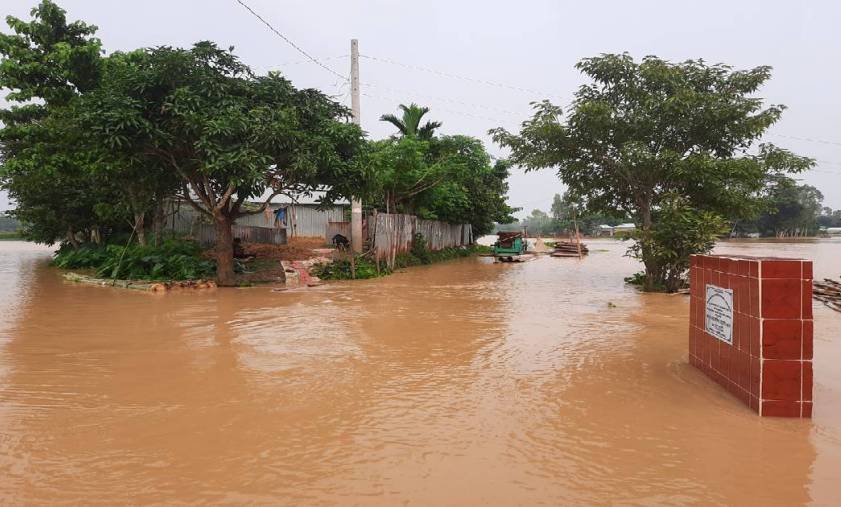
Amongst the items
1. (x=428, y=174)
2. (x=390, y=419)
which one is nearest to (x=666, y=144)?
(x=428, y=174)

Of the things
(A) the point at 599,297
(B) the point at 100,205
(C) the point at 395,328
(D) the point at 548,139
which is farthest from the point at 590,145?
(B) the point at 100,205

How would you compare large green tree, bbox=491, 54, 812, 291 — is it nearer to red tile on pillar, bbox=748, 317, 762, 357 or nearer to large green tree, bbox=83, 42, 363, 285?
large green tree, bbox=83, 42, 363, 285

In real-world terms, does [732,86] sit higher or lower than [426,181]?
higher

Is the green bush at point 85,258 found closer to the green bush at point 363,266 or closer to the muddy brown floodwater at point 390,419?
the green bush at point 363,266

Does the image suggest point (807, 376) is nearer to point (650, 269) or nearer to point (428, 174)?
point (650, 269)

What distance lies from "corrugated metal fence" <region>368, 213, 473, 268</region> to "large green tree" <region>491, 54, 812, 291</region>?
4.82 meters

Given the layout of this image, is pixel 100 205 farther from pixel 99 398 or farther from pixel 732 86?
pixel 732 86

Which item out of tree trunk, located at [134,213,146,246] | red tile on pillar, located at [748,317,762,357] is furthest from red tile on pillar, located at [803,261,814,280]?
tree trunk, located at [134,213,146,246]

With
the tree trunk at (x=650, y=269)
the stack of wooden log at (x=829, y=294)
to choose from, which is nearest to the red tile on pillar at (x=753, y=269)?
the stack of wooden log at (x=829, y=294)

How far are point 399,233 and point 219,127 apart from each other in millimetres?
9088

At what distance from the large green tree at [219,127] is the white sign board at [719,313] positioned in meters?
8.46

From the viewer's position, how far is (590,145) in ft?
46.3

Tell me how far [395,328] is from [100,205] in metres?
14.9

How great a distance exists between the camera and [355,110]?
17.6 meters
